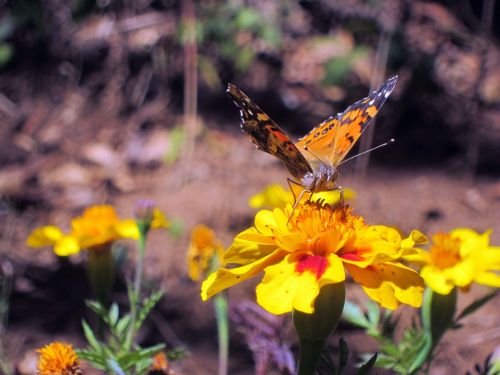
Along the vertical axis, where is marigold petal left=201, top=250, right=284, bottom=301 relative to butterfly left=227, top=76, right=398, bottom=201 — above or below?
below

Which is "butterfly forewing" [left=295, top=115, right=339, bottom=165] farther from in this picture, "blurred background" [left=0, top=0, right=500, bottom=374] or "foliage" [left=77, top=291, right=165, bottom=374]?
"blurred background" [left=0, top=0, right=500, bottom=374]

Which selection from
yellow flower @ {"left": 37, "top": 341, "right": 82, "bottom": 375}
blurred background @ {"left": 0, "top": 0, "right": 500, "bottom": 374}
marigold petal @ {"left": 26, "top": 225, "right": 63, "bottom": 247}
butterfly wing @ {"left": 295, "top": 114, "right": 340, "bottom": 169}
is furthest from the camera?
blurred background @ {"left": 0, "top": 0, "right": 500, "bottom": 374}

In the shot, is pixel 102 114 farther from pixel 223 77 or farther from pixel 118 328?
pixel 118 328

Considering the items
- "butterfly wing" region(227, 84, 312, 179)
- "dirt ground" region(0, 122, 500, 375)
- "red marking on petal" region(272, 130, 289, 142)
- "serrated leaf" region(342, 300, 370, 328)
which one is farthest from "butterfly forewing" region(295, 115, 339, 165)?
"dirt ground" region(0, 122, 500, 375)

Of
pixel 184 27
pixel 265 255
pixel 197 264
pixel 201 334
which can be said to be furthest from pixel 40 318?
pixel 184 27

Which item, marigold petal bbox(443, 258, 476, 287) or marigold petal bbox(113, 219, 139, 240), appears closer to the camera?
marigold petal bbox(443, 258, 476, 287)

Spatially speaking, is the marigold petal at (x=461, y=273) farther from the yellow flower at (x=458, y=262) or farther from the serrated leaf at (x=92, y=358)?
the serrated leaf at (x=92, y=358)

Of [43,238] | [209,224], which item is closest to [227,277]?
[43,238]

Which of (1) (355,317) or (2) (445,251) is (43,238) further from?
(2) (445,251)
